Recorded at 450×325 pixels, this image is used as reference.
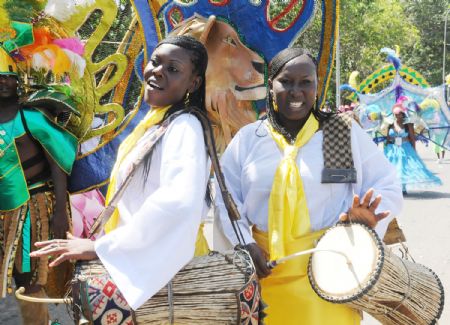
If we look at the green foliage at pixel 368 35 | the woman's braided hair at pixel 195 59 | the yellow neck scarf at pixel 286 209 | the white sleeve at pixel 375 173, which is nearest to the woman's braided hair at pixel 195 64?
the woman's braided hair at pixel 195 59

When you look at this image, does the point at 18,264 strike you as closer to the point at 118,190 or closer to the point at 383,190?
the point at 118,190

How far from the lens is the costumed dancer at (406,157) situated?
977 cm

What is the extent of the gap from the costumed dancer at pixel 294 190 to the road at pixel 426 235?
2.00 metres

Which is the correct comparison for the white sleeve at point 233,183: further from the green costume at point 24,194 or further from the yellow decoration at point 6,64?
the yellow decoration at point 6,64

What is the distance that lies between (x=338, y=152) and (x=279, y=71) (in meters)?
0.41

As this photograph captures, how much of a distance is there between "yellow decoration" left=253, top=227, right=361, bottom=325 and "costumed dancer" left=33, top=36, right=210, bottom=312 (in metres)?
0.62

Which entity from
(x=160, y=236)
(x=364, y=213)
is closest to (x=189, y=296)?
(x=160, y=236)

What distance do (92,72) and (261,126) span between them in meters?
1.42

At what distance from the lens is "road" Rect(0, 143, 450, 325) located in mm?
4398

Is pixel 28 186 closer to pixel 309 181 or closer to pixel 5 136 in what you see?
pixel 5 136

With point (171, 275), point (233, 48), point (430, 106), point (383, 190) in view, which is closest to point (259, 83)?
point (233, 48)

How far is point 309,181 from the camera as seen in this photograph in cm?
247

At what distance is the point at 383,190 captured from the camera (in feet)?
8.14

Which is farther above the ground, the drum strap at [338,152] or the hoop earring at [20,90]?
the hoop earring at [20,90]
